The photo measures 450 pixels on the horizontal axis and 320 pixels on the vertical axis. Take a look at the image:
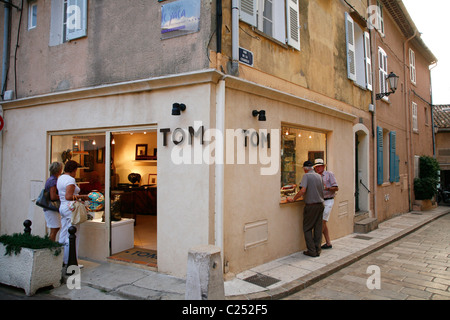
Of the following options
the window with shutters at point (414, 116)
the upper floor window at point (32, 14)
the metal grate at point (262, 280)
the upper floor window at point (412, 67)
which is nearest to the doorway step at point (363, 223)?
the metal grate at point (262, 280)

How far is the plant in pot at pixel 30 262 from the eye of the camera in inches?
183

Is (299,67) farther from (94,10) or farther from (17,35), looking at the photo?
(17,35)

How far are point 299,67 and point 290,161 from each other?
2.21 meters

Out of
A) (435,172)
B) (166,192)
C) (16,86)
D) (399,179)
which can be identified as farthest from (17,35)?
(435,172)

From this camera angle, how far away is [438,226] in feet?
38.3

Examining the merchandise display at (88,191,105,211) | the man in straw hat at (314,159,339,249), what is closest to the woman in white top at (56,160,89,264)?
the merchandise display at (88,191,105,211)

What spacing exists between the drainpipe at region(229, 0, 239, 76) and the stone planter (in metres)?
4.18

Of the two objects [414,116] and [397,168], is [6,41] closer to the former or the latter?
[397,168]

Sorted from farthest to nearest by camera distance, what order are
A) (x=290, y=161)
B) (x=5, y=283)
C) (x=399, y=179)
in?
1. (x=399, y=179)
2. (x=290, y=161)
3. (x=5, y=283)

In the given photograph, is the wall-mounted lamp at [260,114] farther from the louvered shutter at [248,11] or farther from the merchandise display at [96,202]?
the merchandise display at [96,202]

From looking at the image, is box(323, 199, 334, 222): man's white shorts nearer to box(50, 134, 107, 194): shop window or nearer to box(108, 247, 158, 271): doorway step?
box(108, 247, 158, 271): doorway step

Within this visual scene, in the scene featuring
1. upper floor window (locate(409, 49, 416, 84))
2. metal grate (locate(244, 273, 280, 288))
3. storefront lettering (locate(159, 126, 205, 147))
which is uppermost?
upper floor window (locate(409, 49, 416, 84))

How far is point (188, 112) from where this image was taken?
5.27m

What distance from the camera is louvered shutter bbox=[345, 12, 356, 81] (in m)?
9.62
